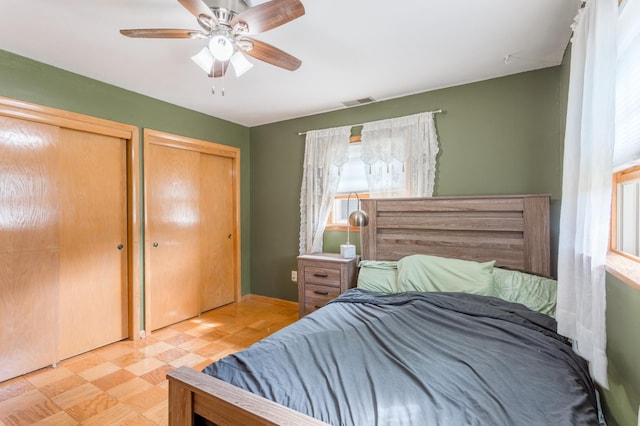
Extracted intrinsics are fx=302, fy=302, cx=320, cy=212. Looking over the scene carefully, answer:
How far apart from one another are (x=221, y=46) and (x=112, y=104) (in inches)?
71.1

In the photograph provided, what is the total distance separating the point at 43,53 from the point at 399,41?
2580mm

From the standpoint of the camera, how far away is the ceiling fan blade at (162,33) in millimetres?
1547

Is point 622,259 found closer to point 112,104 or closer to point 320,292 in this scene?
point 320,292

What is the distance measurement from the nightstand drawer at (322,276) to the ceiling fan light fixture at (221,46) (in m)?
2.05

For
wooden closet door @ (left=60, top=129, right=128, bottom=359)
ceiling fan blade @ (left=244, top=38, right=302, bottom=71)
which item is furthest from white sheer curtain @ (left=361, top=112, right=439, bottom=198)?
wooden closet door @ (left=60, top=129, right=128, bottom=359)

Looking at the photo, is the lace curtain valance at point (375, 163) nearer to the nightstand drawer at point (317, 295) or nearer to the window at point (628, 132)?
the nightstand drawer at point (317, 295)

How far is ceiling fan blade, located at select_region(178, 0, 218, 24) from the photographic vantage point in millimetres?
1353

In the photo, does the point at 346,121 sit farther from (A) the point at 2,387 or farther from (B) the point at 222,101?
(A) the point at 2,387

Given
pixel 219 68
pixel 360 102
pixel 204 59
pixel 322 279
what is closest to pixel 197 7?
pixel 204 59

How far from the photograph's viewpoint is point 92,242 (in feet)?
8.84

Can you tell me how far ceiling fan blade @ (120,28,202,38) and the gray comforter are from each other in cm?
166

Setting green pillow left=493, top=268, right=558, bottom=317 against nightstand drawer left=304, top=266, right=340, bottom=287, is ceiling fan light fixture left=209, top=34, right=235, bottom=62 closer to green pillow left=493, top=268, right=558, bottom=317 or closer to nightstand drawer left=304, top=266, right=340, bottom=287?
nightstand drawer left=304, top=266, right=340, bottom=287

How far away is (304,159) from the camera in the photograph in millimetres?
3650

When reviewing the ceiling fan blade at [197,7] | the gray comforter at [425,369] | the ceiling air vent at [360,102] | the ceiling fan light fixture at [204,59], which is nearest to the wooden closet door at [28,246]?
Result: the ceiling fan light fixture at [204,59]
